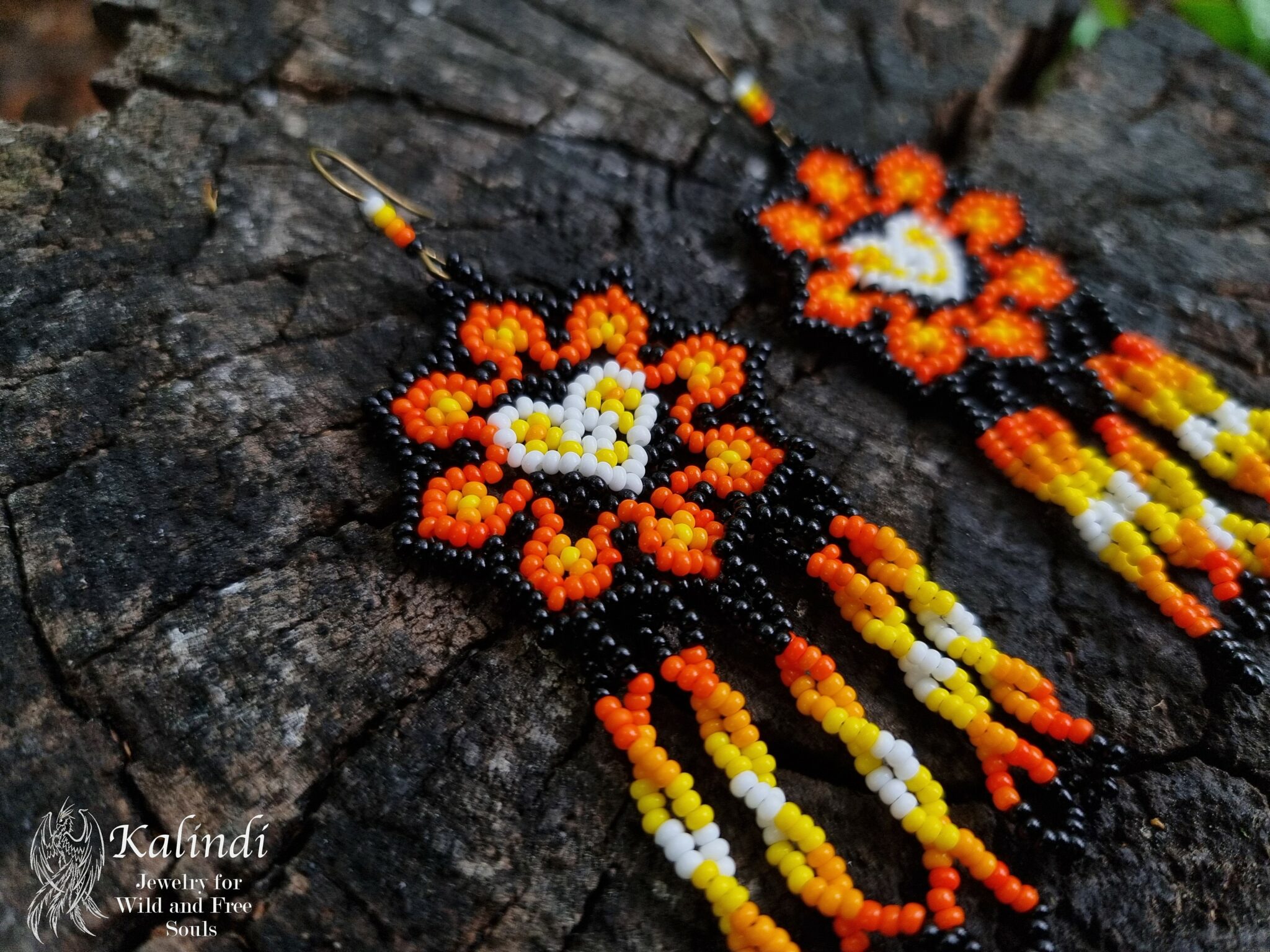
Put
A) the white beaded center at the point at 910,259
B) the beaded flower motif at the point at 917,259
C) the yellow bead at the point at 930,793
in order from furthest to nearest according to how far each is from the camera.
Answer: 1. the white beaded center at the point at 910,259
2. the beaded flower motif at the point at 917,259
3. the yellow bead at the point at 930,793

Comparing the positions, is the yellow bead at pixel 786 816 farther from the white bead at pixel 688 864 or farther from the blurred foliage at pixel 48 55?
the blurred foliage at pixel 48 55

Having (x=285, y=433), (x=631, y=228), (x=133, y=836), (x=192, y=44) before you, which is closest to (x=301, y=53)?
(x=192, y=44)

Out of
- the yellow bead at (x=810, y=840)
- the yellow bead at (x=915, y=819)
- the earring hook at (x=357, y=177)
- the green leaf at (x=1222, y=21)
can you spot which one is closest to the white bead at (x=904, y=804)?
the yellow bead at (x=915, y=819)

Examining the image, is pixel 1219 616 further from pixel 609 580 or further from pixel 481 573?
pixel 481 573

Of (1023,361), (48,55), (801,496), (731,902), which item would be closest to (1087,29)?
(1023,361)

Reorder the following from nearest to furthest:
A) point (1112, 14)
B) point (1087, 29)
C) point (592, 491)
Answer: point (592, 491)
point (1087, 29)
point (1112, 14)

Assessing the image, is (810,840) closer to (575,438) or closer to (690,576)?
(690,576)
